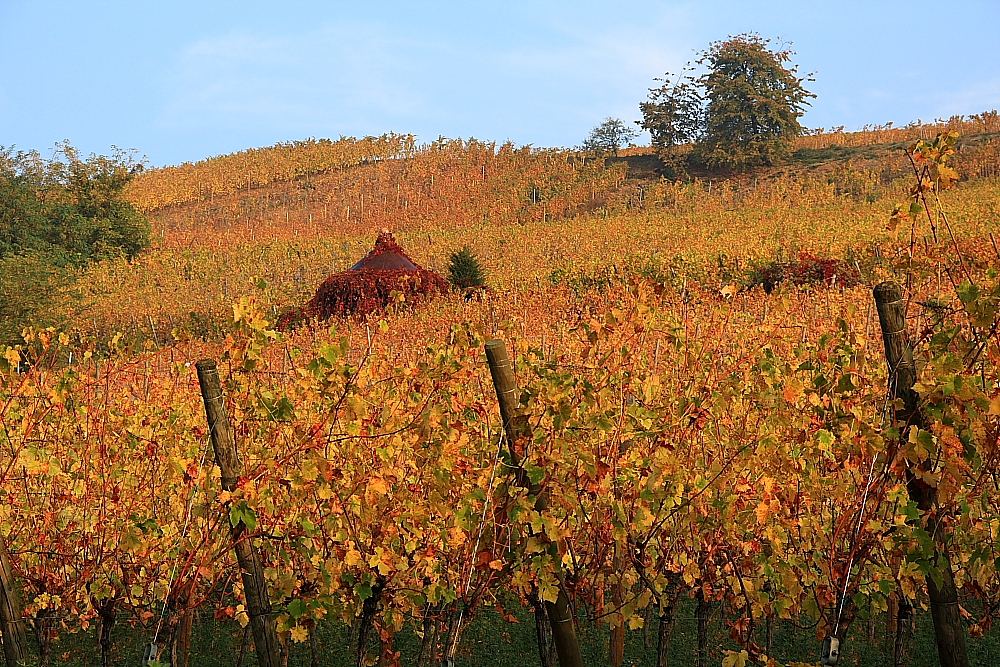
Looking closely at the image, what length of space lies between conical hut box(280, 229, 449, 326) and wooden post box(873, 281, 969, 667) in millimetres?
11705

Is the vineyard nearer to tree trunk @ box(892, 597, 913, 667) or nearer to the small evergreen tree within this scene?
tree trunk @ box(892, 597, 913, 667)

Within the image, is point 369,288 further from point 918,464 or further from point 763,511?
point 918,464

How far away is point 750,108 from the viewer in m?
32.4

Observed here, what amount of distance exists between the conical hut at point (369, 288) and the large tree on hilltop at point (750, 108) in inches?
773

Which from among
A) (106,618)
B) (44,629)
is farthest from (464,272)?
(106,618)

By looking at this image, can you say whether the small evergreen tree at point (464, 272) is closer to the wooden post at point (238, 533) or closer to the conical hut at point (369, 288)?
the conical hut at point (369, 288)

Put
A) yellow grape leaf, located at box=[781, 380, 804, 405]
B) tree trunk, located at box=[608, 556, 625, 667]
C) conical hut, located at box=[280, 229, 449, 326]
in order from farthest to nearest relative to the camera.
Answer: conical hut, located at box=[280, 229, 449, 326]
tree trunk, located at box=[608, 556, 625, 667]
yellow grape leaf, located at box=[781, 380, 804, 405]

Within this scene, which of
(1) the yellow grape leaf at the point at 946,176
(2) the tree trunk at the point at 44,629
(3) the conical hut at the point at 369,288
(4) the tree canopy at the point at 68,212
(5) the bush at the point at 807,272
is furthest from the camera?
(4) the tree canopy at the point at 68,212

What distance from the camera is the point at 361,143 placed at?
4453 cm

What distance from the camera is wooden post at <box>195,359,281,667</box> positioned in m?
2.78

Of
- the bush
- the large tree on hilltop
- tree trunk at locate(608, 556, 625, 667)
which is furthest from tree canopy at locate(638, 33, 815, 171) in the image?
tree trunk at locate(608, 556, 625, 667)

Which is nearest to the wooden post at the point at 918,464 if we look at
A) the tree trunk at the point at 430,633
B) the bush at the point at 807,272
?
the tree trunk at the point at 430,633

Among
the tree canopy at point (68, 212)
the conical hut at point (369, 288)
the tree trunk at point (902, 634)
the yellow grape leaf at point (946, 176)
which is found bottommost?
the tree trunk at point (902, 634)

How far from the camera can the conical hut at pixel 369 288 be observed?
14516 mm
